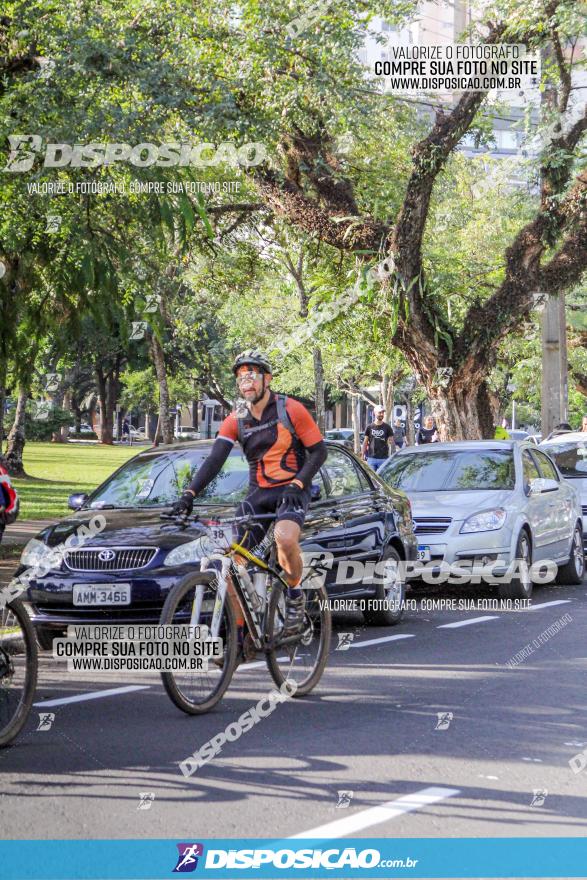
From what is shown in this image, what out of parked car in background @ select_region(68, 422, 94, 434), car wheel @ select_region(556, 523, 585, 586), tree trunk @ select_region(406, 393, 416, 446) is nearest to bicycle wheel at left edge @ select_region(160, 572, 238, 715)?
car wheel @ select_region(556, 523, 585, 586)

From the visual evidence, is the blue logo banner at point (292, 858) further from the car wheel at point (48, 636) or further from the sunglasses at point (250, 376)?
the car wheel at point (48, 636)

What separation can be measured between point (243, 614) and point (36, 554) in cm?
243

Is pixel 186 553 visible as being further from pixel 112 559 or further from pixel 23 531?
pixel 23 531

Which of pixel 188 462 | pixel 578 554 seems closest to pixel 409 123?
pixel 578 554

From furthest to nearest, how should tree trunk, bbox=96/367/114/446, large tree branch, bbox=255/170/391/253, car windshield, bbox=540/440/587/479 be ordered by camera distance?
tree trunk, bbox=96/367/114/446 < large tree branch, bbox=255/170/391/253 < car windshield, bbox=540/440/587/479

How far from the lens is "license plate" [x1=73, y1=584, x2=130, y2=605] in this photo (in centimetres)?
848

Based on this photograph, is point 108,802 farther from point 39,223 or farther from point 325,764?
point 39,223

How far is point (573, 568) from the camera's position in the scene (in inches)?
591

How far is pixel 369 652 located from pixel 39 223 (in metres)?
6.51

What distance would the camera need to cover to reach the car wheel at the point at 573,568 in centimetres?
1501

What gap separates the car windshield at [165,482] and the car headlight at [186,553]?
109cm

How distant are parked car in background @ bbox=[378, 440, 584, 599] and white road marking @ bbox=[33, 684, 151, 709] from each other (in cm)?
530

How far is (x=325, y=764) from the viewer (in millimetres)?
5977

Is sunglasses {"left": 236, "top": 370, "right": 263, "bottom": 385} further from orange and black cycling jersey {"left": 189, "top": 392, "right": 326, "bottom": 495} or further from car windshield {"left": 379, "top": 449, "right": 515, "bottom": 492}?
car windshield {"left": 379, "top": 449, "right": 515, "bottom": 492}
